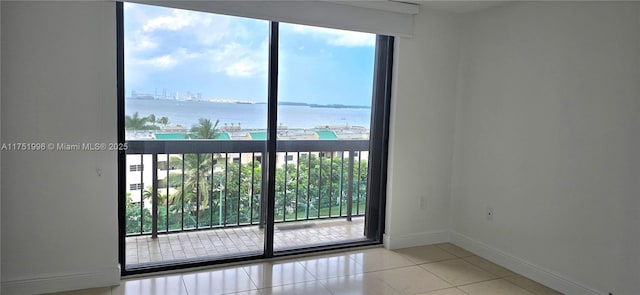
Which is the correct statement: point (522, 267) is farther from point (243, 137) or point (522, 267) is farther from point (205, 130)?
point (205, 130)

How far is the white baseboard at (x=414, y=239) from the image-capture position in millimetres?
3541

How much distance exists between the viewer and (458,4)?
3.25 m

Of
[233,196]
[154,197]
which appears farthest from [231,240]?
[154,197]

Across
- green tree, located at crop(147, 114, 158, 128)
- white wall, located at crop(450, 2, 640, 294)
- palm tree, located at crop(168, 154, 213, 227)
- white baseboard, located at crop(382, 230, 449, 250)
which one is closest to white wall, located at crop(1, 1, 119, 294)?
green tree, located at crop(147, 114, 158, 128)

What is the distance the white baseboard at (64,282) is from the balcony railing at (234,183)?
0.33 meters

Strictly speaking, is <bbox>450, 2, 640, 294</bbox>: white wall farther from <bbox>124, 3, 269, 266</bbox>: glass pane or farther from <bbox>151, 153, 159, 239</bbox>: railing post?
<bbox>151, 153, 159, 239</bbox>: railing post

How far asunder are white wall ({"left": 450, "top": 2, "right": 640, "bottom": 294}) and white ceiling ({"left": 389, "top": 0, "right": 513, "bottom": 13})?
0.10 metres

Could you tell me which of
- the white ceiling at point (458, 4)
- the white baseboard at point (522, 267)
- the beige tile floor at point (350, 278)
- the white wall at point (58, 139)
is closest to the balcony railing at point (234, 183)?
the white wall at point (58, 139)

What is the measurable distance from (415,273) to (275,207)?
1.19 meters

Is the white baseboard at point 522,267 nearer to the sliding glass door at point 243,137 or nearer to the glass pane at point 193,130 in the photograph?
the sliding glass door at point 243,137

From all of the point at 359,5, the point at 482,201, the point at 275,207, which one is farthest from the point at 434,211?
the point at 359,5

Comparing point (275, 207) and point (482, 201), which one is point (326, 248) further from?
point (482, 201)

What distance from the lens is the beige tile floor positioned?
2678 mm

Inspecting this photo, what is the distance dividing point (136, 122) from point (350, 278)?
1.85 m
